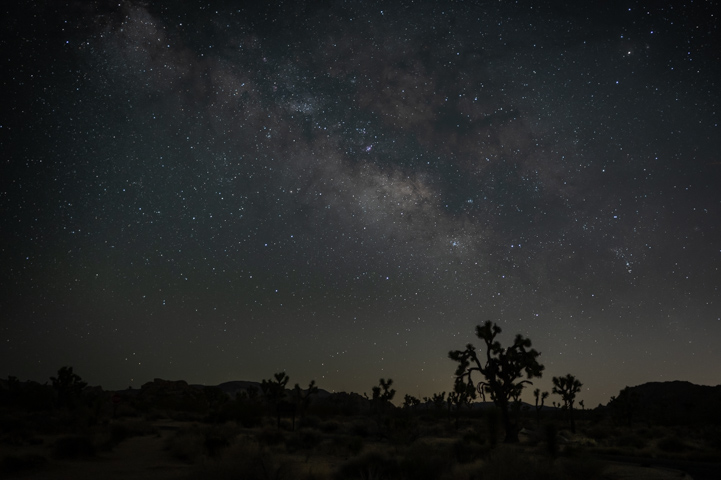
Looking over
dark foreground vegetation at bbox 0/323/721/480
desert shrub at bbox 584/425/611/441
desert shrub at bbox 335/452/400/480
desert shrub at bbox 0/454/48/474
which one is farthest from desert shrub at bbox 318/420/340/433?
desert shrub at bbox 0/454/48/474

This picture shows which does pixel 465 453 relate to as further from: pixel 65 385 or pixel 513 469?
pixel 65 385

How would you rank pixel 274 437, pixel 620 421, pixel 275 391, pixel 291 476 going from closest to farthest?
pixel 291 476, pixel 274 437, pixel 275 391, pixel 620 421

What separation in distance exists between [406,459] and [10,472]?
1178 centimetres

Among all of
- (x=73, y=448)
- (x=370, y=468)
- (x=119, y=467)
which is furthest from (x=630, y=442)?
(x=73, y=448)

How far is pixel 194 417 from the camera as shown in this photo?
145 ft

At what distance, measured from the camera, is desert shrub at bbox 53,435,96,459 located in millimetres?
15422

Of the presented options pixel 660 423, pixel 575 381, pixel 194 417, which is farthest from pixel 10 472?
pixel 660 423

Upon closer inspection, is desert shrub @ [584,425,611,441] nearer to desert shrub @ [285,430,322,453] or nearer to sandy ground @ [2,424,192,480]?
desert shrub @ [285,430,322,453]

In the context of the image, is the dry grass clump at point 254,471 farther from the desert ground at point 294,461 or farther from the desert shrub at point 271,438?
the desert shrub at point 271,438

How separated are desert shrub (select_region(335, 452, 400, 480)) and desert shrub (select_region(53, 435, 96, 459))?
10.4 meters

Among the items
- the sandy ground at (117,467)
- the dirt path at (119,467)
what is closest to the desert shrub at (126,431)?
the sandy ground at (117,467)

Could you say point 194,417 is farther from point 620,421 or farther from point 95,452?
point 620,421

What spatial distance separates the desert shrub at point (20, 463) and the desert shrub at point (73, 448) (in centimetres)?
184

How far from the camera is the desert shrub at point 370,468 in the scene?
38.6 feet
